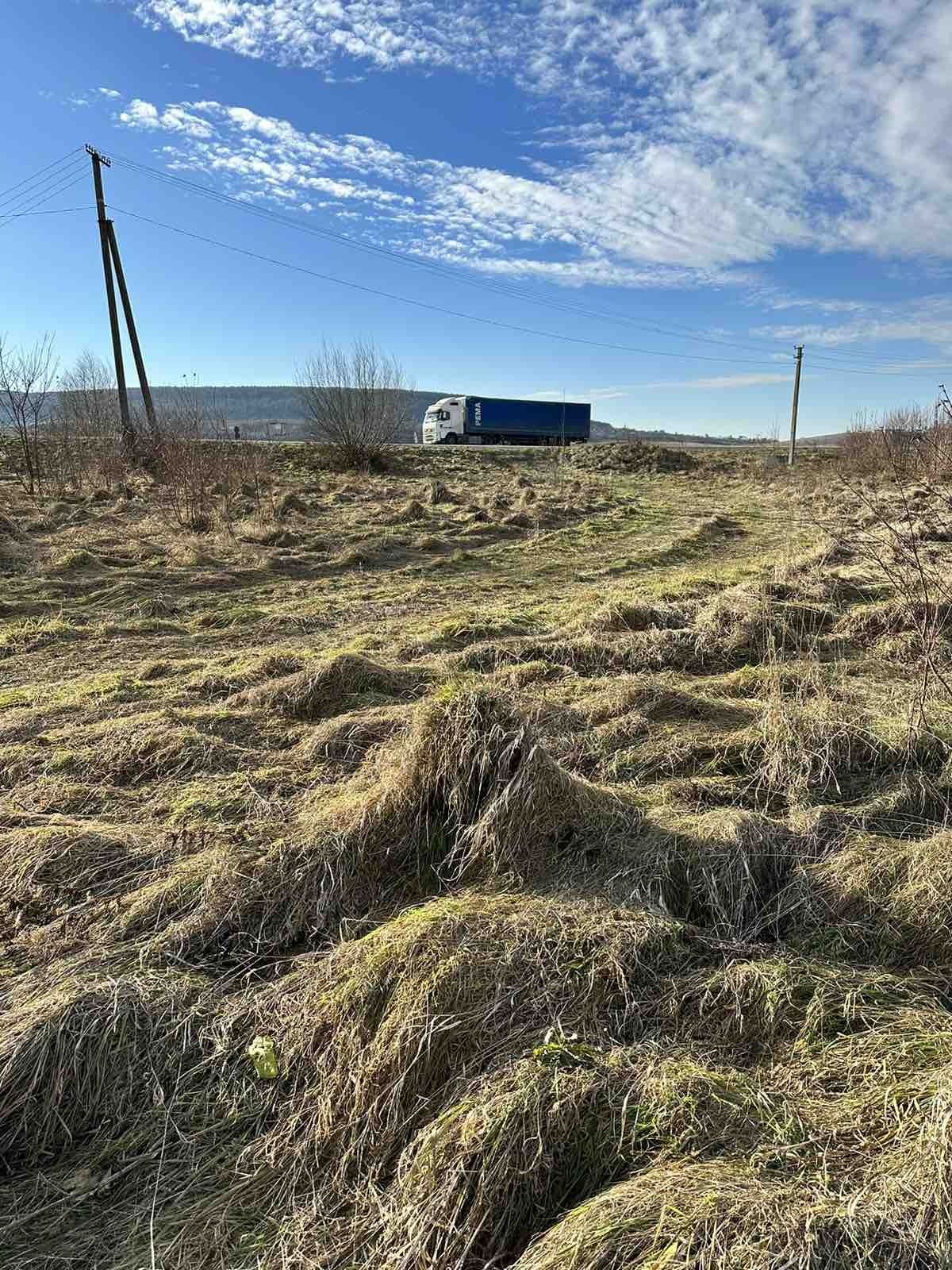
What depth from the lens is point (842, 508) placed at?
1512cm

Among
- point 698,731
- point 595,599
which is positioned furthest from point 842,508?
point 698,731

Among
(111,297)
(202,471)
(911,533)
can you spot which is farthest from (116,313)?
(911,533)

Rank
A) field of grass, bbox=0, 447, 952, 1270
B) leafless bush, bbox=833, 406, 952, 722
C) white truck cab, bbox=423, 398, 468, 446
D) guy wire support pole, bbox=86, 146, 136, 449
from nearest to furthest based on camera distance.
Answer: field of grass, bbox=0, 447, 952, 1270, leafless bush, bbox=833, 406, 952, 722, guy wire support pole, bbox=86, 146, 136, 449, white truck cab, bbox=423, 398, 468, 446

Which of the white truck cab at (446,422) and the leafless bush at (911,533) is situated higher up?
the white truck cab at (446,422)

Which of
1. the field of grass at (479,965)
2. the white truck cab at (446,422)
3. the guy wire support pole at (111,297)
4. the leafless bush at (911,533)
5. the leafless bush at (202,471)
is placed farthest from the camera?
the white truck cab at (446,422)

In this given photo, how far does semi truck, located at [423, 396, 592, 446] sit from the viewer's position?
1574 inches

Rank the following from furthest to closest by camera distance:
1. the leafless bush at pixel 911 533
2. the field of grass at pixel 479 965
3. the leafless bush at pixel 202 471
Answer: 1. the leafless bush at pixel 202 471
2. the leafless bush at pixel 911 533
3. the field of grass at pixel 479 965

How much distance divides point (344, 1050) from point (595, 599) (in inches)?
235

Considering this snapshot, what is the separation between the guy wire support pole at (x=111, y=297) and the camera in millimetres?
17688

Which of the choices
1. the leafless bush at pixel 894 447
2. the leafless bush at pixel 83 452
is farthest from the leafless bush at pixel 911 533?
the leafless bush at pixel 83 452

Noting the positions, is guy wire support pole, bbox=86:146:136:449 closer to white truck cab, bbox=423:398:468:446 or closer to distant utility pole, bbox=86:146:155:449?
distant utility pole, bbox=86:146:155:449

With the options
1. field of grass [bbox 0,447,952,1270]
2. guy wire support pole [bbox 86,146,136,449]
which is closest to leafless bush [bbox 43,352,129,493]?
guy wire support pole [bbox 86,146,136,449]

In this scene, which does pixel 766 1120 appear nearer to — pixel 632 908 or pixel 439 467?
pixel 632 908

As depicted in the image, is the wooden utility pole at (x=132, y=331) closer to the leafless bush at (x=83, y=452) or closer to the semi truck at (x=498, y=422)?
the leafless bush at (x=83, y=452)
